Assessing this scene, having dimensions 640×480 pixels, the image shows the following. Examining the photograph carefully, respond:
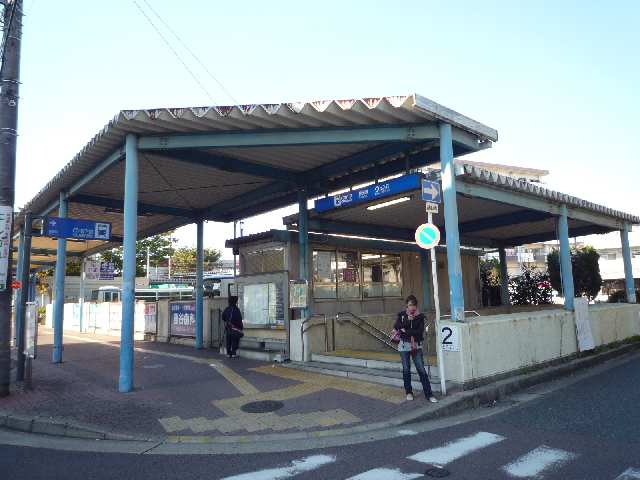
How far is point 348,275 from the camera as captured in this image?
14.4m

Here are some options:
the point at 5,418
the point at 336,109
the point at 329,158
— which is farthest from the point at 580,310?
the point at 5,418

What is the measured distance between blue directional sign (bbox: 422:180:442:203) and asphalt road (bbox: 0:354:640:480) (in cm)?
350

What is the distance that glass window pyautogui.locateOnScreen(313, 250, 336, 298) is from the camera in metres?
13.4

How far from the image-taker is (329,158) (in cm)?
1032

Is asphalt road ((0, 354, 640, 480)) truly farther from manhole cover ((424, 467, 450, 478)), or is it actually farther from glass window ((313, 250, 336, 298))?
glass window ((313, 250, 336, 298))

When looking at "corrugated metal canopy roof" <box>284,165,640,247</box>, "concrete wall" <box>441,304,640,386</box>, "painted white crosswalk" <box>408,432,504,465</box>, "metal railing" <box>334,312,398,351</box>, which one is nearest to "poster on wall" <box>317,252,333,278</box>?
"corrugated metal canopy roof" <box>284,165,640,247</box>

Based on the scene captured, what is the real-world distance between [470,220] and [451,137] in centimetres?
673

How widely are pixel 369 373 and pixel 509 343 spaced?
2.67 metres

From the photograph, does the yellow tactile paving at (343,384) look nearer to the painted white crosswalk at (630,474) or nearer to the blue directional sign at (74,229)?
the painted white crosswalk at (630,474)

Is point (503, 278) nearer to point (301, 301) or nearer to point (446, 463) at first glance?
point (301, 301)

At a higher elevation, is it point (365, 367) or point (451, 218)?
point (451, 218)

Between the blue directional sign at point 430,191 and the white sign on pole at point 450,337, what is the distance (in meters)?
2.14

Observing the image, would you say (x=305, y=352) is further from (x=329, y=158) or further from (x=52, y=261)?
(x=52, y=261)

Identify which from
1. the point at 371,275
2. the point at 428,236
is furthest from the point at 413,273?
the point at 428,236
